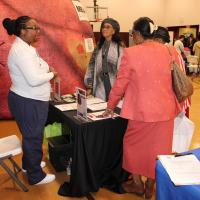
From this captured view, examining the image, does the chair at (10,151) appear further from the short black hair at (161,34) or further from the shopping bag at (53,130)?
the short black hair at (161,34)

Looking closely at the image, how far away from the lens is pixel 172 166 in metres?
1.25

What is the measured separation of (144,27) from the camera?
1.84 m

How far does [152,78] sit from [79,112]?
0.62 metres

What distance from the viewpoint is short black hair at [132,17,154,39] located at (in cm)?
184

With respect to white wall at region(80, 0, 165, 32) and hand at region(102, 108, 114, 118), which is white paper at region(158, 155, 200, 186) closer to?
hand at region(102, 108, 114, 118)

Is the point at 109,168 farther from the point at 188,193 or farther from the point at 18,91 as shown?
the point at 188,193

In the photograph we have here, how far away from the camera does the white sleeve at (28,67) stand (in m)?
2.01

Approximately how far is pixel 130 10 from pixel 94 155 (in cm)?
920

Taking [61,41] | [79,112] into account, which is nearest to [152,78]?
[79,112]

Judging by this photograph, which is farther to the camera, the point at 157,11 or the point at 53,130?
the point at 157,11

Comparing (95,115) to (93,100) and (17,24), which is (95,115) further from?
(17,24)

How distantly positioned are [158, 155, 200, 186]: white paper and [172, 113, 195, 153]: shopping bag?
3.34 ft

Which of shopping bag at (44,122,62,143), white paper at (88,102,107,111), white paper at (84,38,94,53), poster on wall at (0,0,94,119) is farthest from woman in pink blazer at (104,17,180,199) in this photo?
white paper at (84,38,94,53)

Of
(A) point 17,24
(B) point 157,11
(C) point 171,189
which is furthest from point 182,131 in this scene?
(B) point 157,11
